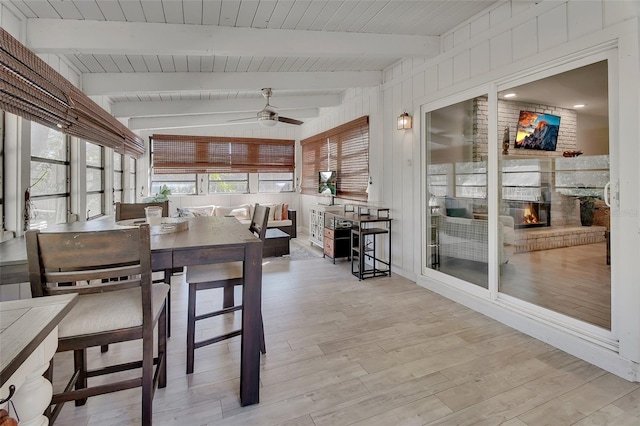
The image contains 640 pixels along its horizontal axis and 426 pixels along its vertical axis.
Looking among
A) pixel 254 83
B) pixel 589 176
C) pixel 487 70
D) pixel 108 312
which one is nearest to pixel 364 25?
pixel 487 70

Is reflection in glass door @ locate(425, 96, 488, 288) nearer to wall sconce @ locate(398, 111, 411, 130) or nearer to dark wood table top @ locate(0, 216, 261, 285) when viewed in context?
wall sconce @ locate(398, 111, 411, 130)

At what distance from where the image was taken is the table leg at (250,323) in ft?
5.79

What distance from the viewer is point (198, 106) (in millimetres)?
5156

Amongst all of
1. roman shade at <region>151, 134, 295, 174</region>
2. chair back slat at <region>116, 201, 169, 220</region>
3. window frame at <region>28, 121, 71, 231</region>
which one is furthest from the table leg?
roman shade at <region>151, 134, 295, 174</region>

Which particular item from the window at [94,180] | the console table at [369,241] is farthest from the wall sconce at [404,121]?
the window at [94,180]

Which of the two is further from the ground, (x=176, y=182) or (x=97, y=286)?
(x=176, y=182)

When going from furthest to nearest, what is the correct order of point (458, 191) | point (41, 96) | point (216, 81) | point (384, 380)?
1. point (216, 81)
2. point (458, 191)
3. point (41, 96)
4. point (384, 380)

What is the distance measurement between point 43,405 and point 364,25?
346 cm

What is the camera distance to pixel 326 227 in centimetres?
557

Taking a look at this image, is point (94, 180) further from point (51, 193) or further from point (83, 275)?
point (83, 275)

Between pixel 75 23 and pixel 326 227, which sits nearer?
pixel 75 23

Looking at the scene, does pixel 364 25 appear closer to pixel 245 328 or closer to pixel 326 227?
pixel 245 328

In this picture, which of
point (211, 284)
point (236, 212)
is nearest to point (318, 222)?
point (236, 212)

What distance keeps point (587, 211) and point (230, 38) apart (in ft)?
11.1
